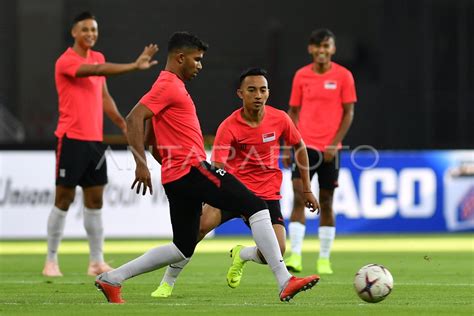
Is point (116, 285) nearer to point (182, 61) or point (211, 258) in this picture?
point (182, 61)

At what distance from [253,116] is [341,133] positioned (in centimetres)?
271

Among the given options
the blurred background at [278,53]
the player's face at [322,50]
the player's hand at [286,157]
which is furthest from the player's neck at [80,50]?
the blurred background at [278,53]

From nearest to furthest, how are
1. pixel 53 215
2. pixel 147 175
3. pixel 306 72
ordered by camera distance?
1. pixel 147 175
2. pixel 53 215
3. pixel 306 72

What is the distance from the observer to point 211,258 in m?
15.0

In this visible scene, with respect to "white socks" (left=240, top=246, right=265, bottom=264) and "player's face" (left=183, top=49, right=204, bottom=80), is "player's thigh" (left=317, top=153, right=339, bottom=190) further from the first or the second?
"player's face" (left=183, top=49, right=204, bottom=80)

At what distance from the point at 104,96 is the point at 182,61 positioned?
3.62 meters

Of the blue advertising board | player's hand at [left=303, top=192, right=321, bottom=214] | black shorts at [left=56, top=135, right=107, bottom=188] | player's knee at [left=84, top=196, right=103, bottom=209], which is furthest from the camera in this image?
the blue advertising board

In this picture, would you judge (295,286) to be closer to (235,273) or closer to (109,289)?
(109,289)

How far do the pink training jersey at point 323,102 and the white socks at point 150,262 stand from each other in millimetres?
4004

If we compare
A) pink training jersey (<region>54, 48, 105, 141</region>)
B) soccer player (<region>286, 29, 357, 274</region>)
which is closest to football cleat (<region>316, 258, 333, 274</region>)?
soccer player (<region>286, 29, 357, 274</region>)

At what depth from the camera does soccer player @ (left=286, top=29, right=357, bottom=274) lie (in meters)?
12.9

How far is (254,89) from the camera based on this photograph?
33.5ft

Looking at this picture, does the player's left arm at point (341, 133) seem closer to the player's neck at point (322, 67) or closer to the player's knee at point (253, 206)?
the player's neck at point (322, 67)

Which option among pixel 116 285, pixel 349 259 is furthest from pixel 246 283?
pixel 349 259
